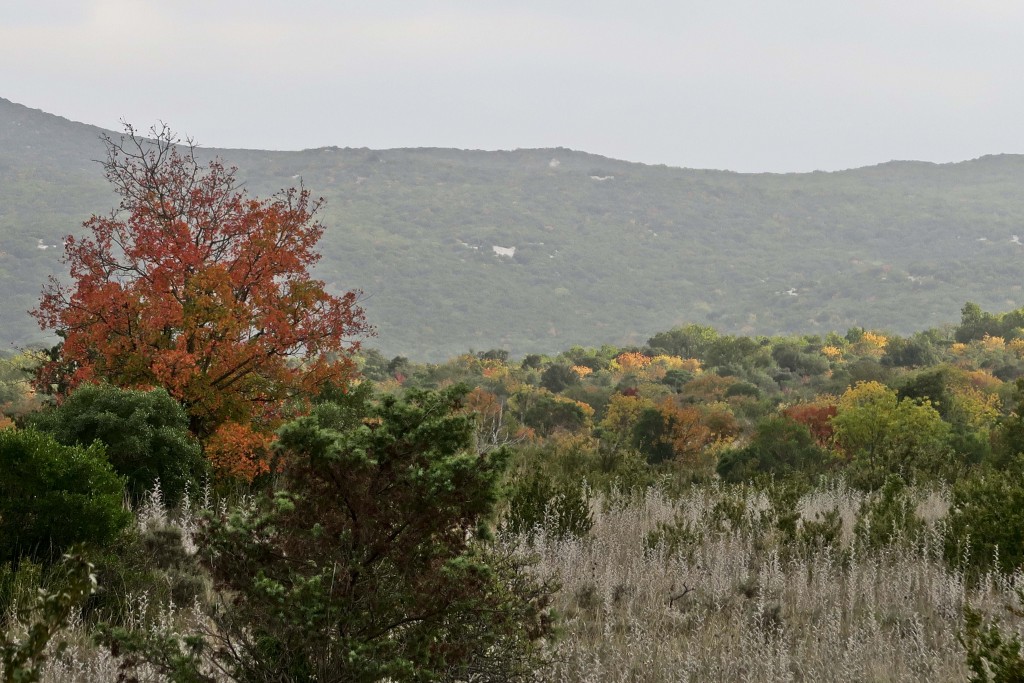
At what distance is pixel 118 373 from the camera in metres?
10.0

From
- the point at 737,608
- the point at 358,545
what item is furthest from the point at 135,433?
the point at 358,545

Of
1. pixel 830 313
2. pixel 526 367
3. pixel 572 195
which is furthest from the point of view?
pixel 572 195

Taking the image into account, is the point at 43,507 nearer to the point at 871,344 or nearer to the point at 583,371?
the point at 583,371

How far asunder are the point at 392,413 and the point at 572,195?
175965mm

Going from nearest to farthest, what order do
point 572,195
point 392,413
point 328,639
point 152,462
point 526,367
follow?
point 328,639, point 392,413, point 152,462, point 526,367, point 572,195

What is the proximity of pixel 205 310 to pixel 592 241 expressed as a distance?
146 metres

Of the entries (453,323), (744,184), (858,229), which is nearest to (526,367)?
(453,323)

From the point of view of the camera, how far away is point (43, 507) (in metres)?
6.19

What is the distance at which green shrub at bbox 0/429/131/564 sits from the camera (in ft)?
20.1

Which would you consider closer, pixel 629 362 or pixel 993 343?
pixel 993 343

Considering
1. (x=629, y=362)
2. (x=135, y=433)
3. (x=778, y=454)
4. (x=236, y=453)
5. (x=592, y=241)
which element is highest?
(x=135, y=433)

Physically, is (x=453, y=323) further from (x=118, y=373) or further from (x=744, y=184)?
(x=118, y=373)

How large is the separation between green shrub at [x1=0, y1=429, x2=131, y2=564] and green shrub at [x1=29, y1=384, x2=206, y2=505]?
188cm

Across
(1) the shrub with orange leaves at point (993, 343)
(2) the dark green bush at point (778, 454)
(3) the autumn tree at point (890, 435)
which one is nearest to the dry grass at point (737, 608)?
(3) the autumn tree at point (890, 435)
